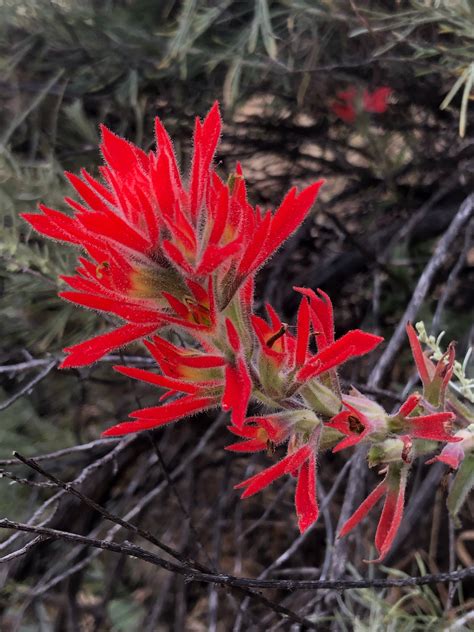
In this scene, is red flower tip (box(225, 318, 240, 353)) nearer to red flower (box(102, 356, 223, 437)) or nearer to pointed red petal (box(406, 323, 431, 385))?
red flower (box(102, 356, 223, 437))

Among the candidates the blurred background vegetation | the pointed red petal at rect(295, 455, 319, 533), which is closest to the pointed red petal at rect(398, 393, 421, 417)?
the pointed red petal at rect(295, 455, 319, 533)

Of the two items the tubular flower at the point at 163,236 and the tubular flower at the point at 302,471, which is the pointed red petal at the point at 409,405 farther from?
the tubular flower at the point at 163,236

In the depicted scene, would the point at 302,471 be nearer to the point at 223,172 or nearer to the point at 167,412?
the point at 167,412

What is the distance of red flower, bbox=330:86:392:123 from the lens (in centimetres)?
150

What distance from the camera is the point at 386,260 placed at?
61.1 inches

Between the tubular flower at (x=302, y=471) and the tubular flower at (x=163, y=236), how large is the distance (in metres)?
0.14

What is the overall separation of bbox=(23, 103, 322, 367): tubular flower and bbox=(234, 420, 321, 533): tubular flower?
0.14 meters

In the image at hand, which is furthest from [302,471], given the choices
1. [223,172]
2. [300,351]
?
[223,172]

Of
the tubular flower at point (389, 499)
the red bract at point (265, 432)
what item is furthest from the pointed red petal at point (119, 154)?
the tubular flower at point (389, 499)

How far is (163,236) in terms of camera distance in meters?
0.60

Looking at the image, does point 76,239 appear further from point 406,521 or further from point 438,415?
point 406,521

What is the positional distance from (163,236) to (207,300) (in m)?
0.07

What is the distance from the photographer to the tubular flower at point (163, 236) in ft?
1.93

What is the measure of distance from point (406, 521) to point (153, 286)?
888mm
